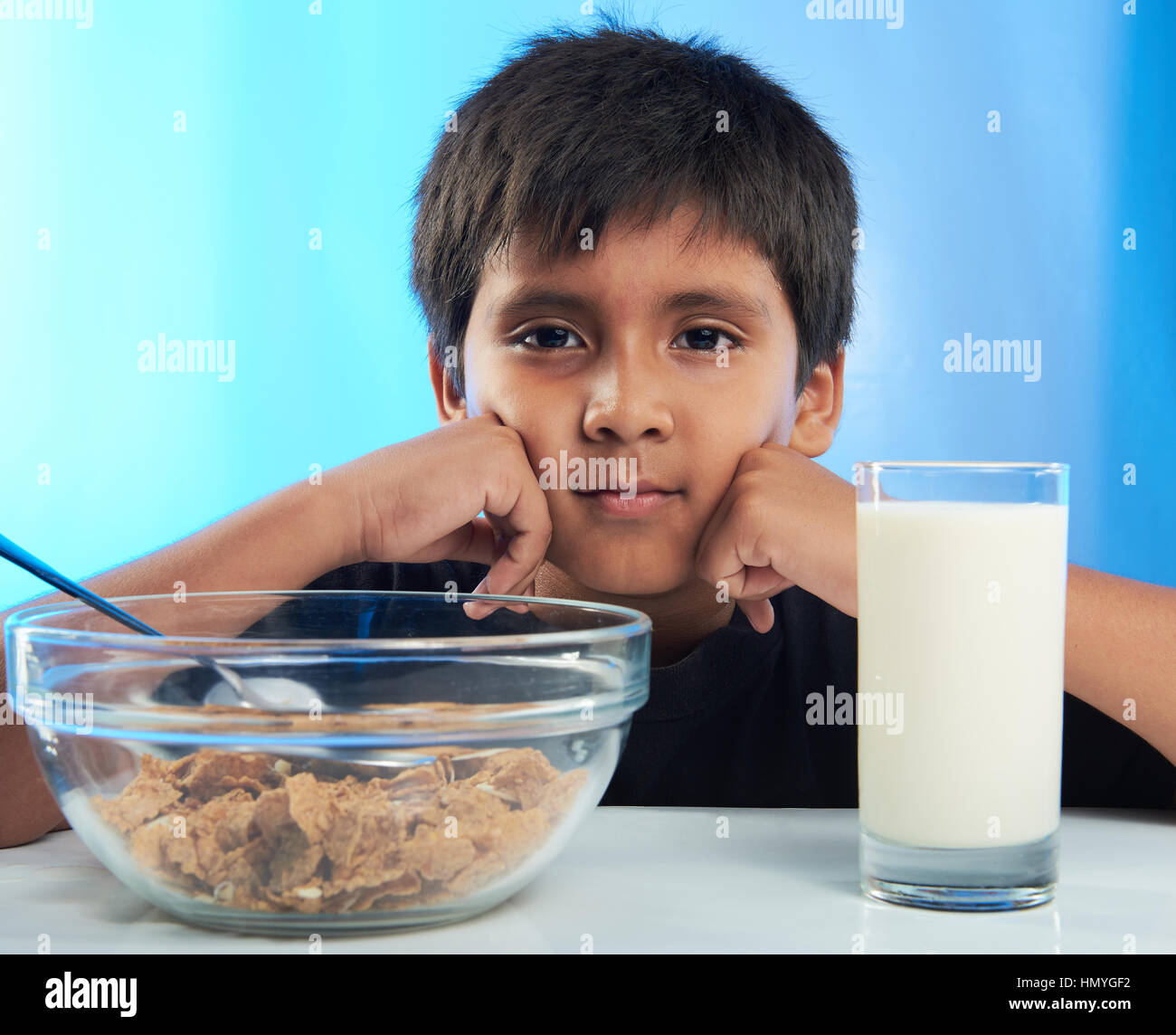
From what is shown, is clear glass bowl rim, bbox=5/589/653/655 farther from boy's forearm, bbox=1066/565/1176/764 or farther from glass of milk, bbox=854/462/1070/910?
boy's forearm, bbox=1066/565/1176/764

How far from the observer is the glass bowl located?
0.42 metres

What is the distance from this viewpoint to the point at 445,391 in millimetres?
1177

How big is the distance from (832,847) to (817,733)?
1.52 ft

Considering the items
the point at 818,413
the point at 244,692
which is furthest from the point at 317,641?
the point at 818,413

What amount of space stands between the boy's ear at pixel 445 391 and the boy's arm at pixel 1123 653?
23.4 inches

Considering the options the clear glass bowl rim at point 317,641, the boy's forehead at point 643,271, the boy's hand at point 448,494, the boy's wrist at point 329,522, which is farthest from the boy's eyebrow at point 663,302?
the clear glass bowl rim at point 317,641

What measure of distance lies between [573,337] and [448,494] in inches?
7.1

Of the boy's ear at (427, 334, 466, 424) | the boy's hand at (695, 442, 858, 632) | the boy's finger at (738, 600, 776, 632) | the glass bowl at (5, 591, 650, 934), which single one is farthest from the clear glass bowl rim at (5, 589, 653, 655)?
the boy's ear at (427, 334, 466, 424)

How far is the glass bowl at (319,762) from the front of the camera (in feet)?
1.37

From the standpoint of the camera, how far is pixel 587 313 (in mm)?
917

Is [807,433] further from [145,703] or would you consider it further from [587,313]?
[145,703]

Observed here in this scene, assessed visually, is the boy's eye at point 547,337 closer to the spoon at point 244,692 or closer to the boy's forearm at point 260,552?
the boy's forearm at point 260,552
